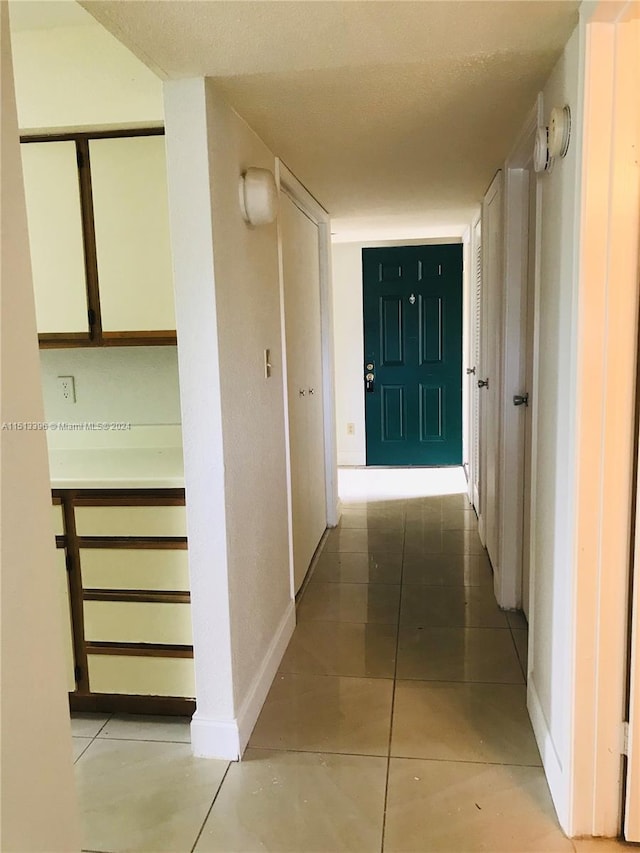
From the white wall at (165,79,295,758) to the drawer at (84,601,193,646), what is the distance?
0.13m

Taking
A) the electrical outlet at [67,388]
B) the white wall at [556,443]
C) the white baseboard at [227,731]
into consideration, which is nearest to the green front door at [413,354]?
the electrical outlet at [67,388]

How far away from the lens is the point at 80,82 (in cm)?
215

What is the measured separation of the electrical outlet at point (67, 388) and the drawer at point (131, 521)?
68 cm

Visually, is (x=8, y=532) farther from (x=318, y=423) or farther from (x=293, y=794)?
(x=318, y=423)

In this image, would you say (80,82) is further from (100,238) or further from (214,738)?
(214,738)

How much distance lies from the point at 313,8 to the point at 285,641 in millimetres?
2180

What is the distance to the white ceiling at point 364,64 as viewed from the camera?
4.69 feet

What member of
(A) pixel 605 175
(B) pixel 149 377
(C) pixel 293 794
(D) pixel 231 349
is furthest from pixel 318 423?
(A) pixel 605 175

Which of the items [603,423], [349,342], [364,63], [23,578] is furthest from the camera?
[349,342]

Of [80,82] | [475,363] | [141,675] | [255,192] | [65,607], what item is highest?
[80,82]

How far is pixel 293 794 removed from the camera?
1856 mm

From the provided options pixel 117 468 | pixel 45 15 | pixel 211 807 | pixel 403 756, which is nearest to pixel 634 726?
pixel 403 756

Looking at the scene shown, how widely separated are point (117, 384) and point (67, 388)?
205 mm

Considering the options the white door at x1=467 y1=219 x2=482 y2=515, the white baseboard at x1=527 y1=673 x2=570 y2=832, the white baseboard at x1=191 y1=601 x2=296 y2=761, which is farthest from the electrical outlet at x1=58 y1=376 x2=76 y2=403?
the white door at x1=467 y1=219 x2=482 y2=515
